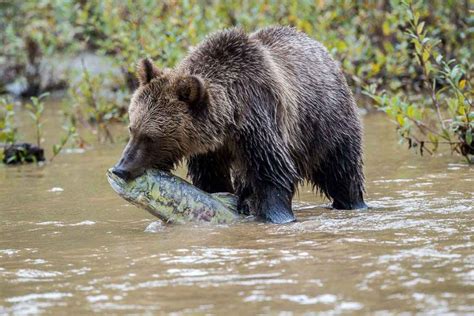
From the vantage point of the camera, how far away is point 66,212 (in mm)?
8078

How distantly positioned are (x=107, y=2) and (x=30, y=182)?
576 cm

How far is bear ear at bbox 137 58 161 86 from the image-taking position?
7.02 m

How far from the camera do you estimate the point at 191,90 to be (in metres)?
6.85

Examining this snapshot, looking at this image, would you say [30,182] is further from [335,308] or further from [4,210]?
[335,308]

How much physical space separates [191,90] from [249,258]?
1748 millimetres

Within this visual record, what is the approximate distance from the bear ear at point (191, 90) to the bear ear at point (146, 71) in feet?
0.90

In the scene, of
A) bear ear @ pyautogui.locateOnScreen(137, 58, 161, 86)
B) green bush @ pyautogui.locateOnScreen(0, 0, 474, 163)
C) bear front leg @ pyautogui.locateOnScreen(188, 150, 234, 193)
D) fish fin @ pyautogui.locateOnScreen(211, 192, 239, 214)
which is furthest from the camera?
green bush @ pyautogui.locateOnScreen(0, 0, 474, 163)

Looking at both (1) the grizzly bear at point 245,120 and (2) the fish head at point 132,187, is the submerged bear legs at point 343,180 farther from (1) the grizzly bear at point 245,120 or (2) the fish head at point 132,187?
(2) the fish head at point 132,187

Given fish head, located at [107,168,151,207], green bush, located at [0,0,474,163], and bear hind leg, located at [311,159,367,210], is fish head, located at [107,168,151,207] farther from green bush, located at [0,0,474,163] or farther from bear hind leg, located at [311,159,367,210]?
green bush, located at [0,0,474,163]

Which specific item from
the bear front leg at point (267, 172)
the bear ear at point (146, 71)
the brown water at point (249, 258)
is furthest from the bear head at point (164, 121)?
the brown water at point (249, 258)

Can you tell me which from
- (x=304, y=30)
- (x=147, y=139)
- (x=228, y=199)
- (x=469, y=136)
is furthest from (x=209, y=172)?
(x=304, y=30)

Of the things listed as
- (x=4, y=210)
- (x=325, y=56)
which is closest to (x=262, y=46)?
(x=325, y=56)

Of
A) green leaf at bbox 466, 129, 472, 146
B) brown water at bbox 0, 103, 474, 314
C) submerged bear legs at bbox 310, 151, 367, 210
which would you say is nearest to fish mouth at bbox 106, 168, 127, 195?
brown water at bbox 0, 103, 474, 314

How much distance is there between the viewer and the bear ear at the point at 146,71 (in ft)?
23.0
